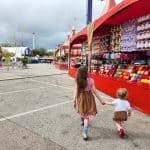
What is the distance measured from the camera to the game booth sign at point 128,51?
8.70m

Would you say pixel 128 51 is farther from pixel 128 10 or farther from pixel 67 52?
pixel 67 52

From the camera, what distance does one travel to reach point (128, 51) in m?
11.6

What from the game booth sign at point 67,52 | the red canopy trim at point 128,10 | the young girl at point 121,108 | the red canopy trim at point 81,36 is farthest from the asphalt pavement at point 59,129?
the game booth sign at point 67,52

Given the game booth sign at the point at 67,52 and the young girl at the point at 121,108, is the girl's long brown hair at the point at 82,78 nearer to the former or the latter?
the young girl at the point at 121,108

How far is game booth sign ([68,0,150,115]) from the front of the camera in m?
8.70

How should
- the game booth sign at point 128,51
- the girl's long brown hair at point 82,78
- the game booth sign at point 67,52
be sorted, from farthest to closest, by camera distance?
the game booth sign at point 67,52 < the game booth sign at point 128,51 < the girl's long brown hair at point 82,78

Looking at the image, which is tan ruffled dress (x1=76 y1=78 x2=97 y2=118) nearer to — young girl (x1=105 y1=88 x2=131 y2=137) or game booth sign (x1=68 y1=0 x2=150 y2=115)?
young girl (x1=105 y1=88 x2=131 y2=137)

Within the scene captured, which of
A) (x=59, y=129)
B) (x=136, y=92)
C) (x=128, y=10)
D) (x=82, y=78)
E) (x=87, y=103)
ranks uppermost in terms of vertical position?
(x=128, y=10)

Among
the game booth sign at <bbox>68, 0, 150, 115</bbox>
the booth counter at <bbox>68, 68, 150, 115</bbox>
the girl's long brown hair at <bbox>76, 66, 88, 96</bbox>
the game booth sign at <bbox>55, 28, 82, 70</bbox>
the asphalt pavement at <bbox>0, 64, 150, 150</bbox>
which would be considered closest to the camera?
the asphalt pavement at <bbox>0, 64, 150, 150</bbox>

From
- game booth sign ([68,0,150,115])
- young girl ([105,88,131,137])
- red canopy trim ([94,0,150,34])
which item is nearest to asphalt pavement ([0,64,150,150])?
young girl ([105,88,131,137])

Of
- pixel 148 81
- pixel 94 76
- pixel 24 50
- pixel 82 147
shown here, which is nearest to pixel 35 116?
pixel 82 147

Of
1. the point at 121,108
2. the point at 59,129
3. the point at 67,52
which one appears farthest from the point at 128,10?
the point at 67,52

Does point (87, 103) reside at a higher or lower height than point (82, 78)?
lower

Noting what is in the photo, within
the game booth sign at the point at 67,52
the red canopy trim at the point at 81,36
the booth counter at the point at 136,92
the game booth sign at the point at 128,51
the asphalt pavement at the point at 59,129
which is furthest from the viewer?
the game booth sign at the point at 67,52
